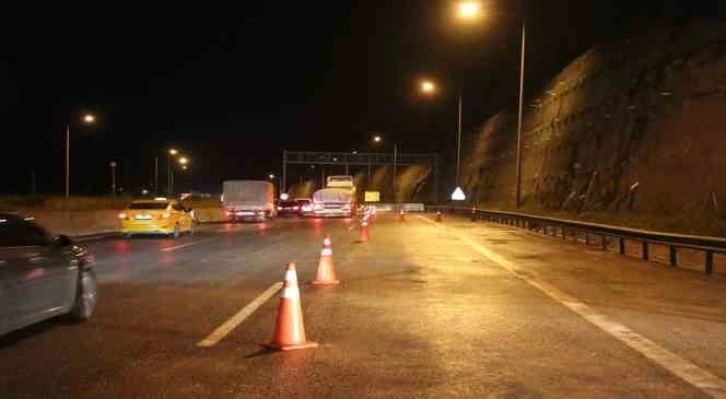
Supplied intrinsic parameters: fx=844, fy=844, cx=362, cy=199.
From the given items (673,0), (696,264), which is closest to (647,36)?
(673,0)

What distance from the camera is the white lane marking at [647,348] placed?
722 cm

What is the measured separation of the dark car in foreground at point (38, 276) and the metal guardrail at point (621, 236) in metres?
13.1

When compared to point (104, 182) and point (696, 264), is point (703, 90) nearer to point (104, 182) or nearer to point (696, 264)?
point (696, 264)

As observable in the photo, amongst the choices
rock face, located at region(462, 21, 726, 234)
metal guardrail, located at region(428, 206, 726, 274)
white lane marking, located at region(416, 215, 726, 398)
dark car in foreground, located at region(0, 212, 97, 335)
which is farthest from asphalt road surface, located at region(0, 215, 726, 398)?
rock face, located at region(462, 21, 726, 234)

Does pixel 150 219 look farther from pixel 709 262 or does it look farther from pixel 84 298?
pixel 84 298

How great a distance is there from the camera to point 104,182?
148500mm

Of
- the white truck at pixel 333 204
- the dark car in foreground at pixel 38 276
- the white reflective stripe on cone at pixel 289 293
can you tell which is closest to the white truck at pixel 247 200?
the white truck at pixel 333 204

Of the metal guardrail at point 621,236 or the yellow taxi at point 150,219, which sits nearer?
the metal guardrail at point 621,236

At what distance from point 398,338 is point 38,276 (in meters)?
3.93

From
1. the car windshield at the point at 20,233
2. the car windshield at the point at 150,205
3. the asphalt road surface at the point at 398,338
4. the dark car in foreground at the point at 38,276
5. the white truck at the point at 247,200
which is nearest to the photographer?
the asphalt road surface at the point at 398,338

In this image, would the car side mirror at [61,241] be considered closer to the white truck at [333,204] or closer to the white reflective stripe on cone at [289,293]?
the white reflective stripe on cone at [289,293]

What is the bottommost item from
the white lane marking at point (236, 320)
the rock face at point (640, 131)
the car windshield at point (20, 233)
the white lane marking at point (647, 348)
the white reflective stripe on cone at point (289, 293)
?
the white lane marking at point (236, 320)

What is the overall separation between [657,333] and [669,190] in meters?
23.2

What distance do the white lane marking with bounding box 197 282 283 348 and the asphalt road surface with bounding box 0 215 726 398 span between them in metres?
0.10
